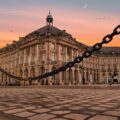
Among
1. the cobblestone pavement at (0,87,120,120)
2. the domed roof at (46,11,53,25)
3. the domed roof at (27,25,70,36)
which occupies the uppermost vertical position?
the domed roof at (46,11,53,25)

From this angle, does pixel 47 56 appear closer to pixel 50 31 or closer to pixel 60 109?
pixel 50 31

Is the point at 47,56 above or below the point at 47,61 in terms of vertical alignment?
above

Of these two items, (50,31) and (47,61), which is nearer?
(47,61)

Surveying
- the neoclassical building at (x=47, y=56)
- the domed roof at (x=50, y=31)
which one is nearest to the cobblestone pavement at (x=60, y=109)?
the neoclassical building at (x=47, y=56)

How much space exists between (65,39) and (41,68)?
37.4 ft

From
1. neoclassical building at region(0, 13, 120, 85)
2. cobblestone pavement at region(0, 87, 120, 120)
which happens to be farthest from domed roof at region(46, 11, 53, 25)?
cobblestone pavement at region(0, 87, 120, 120)

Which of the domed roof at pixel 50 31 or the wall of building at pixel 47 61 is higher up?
the domed roof at pixel 50 31

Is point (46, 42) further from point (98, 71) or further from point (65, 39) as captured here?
point (98, 71)

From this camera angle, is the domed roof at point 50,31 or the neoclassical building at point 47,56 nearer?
the neoclassical building at point 47,56

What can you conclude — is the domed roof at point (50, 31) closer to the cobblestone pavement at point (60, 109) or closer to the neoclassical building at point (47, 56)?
the neoclassical building at point (47, 56)

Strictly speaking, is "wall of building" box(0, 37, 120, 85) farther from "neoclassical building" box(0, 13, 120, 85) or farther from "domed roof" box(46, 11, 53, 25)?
"domed roof" box(46, 11, 53, 25)

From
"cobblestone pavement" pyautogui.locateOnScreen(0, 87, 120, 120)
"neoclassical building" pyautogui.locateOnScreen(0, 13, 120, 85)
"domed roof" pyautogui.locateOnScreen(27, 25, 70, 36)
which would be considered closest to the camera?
"cobblestone pavement" pyautogui.locateOnScreen(0, 87, 120, 120)

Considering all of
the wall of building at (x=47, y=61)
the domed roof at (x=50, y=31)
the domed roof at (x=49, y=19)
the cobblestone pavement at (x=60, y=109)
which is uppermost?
the domed roof at (x=49, y=19)

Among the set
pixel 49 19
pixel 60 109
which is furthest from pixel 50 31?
pixel 60 109
